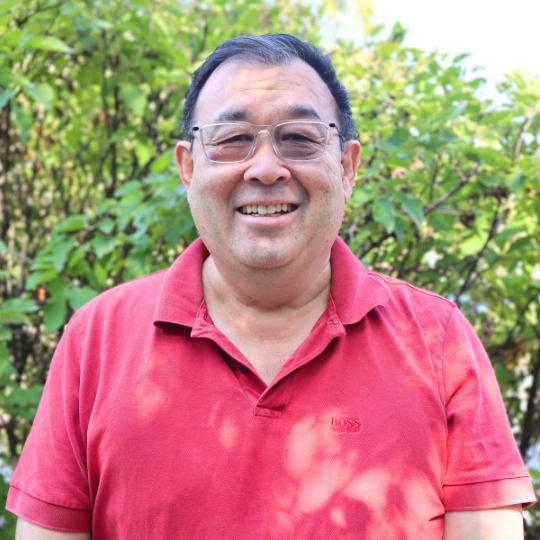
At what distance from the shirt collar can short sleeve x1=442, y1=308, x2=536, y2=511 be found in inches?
12.5

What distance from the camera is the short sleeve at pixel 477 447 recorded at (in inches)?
62.2

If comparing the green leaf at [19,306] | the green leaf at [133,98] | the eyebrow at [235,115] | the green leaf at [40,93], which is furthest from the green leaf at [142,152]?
the eyebrow at [235,115]

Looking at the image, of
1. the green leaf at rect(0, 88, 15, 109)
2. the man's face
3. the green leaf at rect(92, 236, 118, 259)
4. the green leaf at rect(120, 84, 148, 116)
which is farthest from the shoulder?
the green leaf at rect(120, 84, 148, 116)

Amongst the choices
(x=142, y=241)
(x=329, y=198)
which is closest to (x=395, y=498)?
(x=329, y=198)

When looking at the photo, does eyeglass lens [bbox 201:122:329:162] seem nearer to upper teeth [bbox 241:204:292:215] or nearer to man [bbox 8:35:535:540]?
man [bbox 8:35:535:540]

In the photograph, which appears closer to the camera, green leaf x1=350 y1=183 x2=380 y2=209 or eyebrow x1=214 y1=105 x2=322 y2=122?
eyebrow x1=214 y1=105 x2=322 y2=122

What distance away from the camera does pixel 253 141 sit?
5.73 feet

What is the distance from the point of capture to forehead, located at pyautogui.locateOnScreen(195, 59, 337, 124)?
1751mm

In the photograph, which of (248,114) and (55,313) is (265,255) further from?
(55,313)

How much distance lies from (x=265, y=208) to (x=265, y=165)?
0.43 feet

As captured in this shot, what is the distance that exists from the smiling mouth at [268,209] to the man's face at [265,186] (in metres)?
0.01

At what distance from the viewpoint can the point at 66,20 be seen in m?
3.19

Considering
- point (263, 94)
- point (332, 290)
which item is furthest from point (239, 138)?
point (332, 290)

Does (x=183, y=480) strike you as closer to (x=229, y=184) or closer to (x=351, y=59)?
(x=229, y=184)
